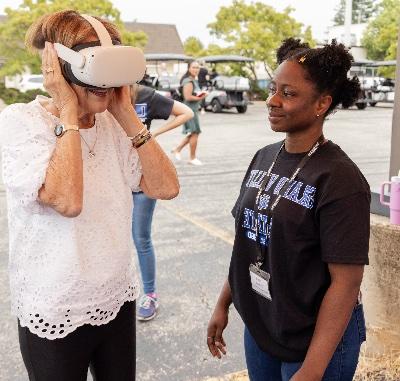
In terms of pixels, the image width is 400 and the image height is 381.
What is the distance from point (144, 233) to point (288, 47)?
1.83 metres

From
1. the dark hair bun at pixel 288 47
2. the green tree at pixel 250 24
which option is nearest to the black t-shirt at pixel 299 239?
the dark hair bun at pixel 288 47

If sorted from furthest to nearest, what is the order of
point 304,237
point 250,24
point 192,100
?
point 250,24 < point 192,100 < point 304,237

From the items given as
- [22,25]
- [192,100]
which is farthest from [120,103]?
[22,25]

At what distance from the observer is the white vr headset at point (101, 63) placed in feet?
4.45

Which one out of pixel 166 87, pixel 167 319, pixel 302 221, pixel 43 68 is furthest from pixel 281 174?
pixel 166 87

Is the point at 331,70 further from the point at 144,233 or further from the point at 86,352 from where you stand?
the point at 144,233

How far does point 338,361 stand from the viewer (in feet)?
5.03

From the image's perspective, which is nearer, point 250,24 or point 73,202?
point 73,202

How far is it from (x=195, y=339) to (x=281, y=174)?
1907 millimetres

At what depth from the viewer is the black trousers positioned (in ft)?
5.04

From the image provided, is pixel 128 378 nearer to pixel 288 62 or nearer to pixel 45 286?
pixel 45 286

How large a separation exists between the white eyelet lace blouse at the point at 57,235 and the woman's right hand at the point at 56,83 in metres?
0.08

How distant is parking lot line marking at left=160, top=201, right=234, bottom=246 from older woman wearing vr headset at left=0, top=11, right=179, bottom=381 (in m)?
3.42

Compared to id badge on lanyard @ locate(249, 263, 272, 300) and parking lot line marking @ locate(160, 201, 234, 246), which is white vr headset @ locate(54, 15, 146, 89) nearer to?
id badge on lanyard @ locate(249, 263, 272, 300)
